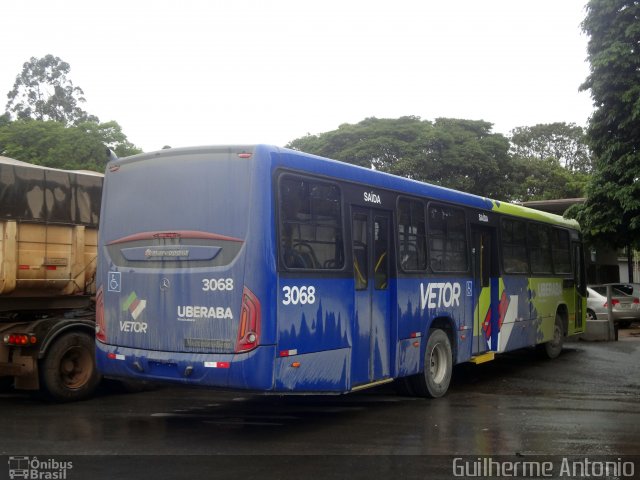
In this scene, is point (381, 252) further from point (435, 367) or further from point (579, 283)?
point (579, 283)

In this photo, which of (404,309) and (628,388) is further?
(628,388)

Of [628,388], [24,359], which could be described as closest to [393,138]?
[628,388]

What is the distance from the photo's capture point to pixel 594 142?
20.0m

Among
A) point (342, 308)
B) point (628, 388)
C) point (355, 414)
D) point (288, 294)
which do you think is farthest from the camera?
point (628, 388)

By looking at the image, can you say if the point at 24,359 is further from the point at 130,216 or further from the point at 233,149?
the point at 233,149

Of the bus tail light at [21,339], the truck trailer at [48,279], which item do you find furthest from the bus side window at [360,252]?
the bus tail light at [21,339]

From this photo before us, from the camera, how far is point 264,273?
22.1ft

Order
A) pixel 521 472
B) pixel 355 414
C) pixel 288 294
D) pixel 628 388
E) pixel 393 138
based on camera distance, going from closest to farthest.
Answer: pixel 521 472, pixel 288 294, pixel 355 414, pixel 628 388, pixel 393 138

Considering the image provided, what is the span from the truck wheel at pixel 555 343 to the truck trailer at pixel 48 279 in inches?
364

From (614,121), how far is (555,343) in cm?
808

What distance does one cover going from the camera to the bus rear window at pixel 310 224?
7.09 meters

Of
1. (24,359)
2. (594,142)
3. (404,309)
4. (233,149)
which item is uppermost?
(594,142)

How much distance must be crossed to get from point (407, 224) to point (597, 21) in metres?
13.3

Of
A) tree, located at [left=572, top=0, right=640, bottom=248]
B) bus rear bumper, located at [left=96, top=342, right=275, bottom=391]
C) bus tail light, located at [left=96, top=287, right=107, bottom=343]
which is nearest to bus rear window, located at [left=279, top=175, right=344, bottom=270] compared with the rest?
bus rear bumper, located at [left=96, top=342, right=275, bottom=391]
